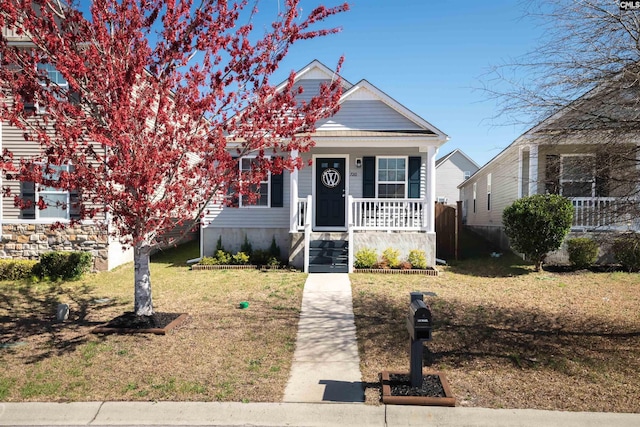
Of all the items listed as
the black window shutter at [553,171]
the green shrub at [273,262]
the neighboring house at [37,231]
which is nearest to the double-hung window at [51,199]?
the neighboring house at [37,231]

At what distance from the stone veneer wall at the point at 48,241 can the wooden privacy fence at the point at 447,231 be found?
10.6 m

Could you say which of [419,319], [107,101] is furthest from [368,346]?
[107,101]

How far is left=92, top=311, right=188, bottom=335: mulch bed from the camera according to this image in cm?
645

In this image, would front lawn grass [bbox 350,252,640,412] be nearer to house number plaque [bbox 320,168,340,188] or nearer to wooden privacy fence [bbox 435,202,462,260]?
wooden privacy fence [bbox 435,202,462,260]

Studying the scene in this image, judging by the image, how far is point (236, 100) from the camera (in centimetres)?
659

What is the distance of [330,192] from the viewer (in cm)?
1381

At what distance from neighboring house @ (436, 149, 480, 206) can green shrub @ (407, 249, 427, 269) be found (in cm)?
2787

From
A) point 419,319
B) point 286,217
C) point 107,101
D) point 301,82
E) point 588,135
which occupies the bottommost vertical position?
point 419,319

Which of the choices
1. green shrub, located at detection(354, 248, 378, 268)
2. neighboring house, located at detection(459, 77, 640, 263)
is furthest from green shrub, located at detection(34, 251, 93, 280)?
neighboring house, located at detection(459, 77, 640, 263)

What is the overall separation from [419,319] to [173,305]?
5309 millimetres

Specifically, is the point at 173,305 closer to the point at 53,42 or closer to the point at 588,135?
the point at 53,42

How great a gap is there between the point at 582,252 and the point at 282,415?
10.3 m

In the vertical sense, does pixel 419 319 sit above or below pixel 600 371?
above

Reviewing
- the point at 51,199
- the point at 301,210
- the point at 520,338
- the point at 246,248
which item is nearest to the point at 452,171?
the point at 301,210
